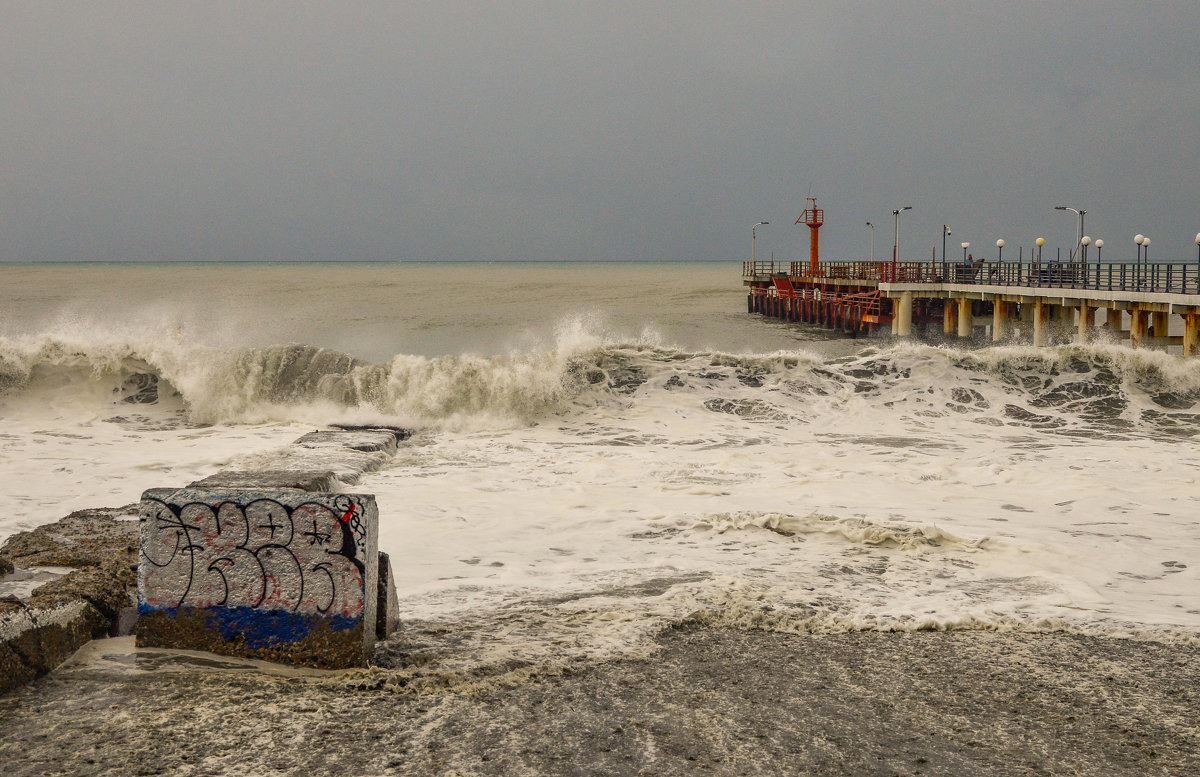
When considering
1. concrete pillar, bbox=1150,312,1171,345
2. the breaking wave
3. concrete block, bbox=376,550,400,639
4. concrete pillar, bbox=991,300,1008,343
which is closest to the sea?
the breaking wave

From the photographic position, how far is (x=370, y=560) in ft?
17.0

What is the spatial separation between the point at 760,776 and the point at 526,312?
230ft

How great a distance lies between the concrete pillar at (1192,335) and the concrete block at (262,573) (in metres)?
26.6

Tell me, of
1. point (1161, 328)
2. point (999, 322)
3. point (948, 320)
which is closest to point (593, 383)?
point (1161, 328)

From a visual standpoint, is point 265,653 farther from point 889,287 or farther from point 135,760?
point 889,287

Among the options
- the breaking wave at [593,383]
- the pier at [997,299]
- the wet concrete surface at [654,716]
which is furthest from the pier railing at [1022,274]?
the wet concrete surface at [654,716]

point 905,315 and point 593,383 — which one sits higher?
point 593,383

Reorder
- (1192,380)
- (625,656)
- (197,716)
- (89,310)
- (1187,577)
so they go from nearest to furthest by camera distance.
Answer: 1. (197,716)
2. (625,656)
3. (1187,577)
4. (1192,380)
5. (89,310)

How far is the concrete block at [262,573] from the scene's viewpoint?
A: 5.12 m

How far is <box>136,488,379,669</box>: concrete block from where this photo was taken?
5.12 metres

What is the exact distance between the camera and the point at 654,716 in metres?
4.75

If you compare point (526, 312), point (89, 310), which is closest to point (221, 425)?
point (526, 312)

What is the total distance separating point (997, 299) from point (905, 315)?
18.4 ft

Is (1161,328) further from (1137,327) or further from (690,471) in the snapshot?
(690,471)
